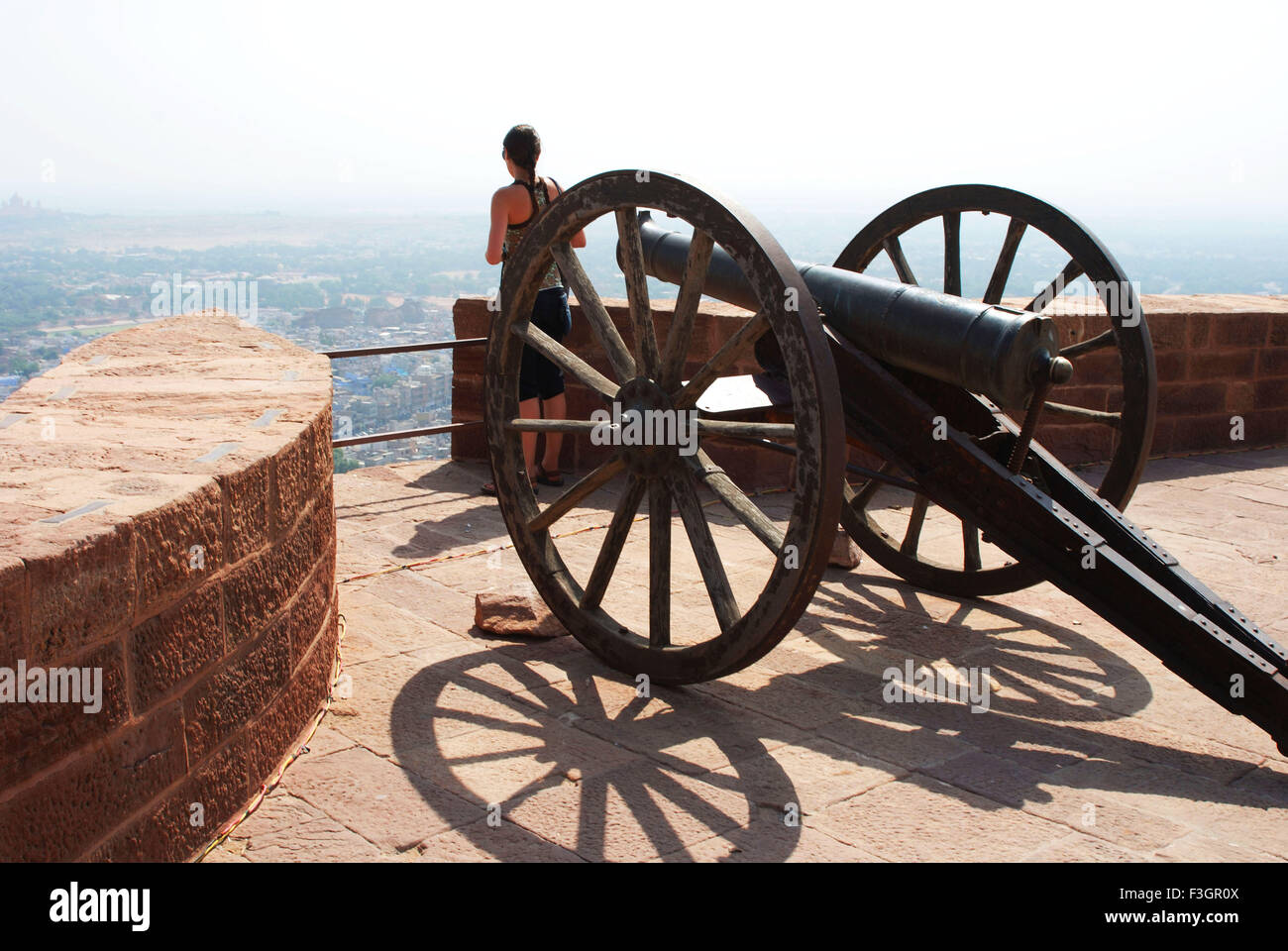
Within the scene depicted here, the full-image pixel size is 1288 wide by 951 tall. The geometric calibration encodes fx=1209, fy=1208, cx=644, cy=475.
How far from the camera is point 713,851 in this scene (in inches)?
104

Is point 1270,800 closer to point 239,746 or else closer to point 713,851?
point 713,851

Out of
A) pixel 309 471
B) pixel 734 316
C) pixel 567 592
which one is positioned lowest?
pixel 567 592

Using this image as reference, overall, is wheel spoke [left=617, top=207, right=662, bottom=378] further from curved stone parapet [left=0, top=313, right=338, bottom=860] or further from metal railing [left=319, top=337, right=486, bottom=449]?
metal railing [left=319, top=337, right=486, bottom=449]

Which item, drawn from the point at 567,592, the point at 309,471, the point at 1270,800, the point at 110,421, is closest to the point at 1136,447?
the point at 1270,800

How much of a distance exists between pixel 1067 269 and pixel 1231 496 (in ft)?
8.34

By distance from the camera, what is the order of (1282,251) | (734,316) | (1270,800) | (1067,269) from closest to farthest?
(1270,800) → (1067,269) → (734,316) → (1282,251)

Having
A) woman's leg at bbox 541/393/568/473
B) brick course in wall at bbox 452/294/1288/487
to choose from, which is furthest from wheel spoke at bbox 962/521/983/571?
woman's leg at bbox 541/393/568/473

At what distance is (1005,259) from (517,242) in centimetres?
201

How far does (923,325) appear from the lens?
11.4 feet

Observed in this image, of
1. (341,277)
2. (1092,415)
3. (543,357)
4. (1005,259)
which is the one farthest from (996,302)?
(341,277)

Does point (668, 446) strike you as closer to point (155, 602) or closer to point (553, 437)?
point (155, 602)

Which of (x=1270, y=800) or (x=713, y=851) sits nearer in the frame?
(x=713, y=851)

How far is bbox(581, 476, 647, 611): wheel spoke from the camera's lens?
3607 mm

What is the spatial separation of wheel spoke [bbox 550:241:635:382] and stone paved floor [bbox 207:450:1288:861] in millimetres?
955
